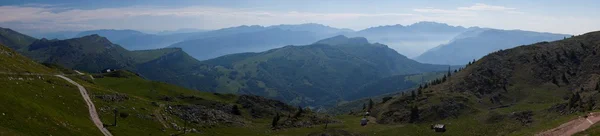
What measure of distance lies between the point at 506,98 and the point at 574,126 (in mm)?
94511

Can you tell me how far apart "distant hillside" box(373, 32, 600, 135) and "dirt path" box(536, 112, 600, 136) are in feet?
70.9

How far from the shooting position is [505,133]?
108 m

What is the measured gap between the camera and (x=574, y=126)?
80.1 meters

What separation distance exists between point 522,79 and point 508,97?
21933mm

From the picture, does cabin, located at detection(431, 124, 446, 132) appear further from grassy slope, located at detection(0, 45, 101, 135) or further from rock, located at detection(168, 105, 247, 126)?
grassy slope, located at detection(0, 45, 101, 135)

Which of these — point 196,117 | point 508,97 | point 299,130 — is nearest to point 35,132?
point 196,117

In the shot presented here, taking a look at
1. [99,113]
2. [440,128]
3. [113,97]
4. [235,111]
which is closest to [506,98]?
[440,128]

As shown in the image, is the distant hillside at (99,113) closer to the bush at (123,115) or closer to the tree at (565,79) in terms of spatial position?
the bush at (123,115)

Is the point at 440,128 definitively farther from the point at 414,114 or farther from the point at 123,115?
the point at 123,115

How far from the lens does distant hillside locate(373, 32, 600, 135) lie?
121 metres

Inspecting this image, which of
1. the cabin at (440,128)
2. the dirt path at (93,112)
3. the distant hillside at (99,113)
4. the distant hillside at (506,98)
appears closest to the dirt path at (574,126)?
the distant hillside at (506,98)

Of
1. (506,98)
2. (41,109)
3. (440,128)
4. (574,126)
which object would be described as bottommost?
(440,128)

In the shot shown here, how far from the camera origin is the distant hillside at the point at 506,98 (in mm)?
120938

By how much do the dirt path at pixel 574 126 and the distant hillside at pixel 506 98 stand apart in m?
21.6
